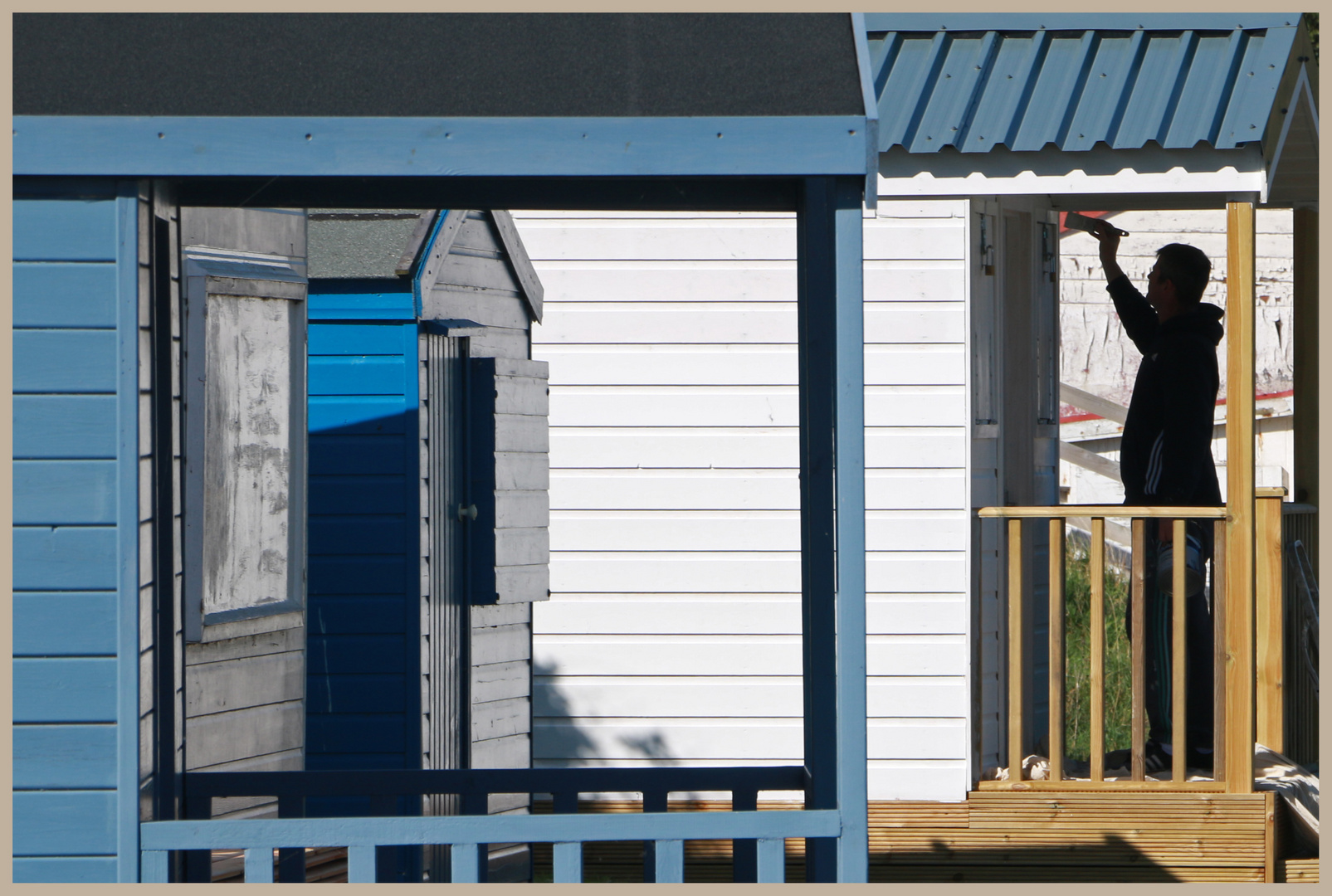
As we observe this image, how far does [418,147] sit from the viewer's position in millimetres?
3168

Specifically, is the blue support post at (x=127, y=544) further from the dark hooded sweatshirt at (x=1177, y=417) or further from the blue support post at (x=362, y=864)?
the dark hooded sweatshirt at (x=1177, y=417)

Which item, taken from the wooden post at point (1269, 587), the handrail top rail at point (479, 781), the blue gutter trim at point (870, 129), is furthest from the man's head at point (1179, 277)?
the blue gutter trim at point (870, 129)

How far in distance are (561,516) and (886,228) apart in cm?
171

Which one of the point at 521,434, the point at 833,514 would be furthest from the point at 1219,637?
the point at 521,434

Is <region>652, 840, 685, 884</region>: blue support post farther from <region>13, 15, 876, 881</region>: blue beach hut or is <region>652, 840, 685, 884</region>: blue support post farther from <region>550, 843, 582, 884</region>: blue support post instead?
<region>550, 843, 582, 884</region>: blue support post

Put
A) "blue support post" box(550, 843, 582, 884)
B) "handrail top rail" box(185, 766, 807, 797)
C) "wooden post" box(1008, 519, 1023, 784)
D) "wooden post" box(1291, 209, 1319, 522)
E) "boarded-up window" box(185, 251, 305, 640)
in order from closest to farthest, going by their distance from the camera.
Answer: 1. "blue support post" box(550, 843, 582, 884)
2. "handrail top rail" box(185, 766, 807, 797)
3. "boarded-up window" box(185, 251, 305, 640)
4. "wooden post" box(1008, 519, 1023, 784)
5. "wooden post" box(1291, 209, 1319, 522)

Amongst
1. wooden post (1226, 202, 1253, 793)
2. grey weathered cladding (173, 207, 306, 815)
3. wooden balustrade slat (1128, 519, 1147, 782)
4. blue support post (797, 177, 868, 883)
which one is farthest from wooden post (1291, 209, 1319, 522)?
grey weathered cladding (173, 207, 306, 815)

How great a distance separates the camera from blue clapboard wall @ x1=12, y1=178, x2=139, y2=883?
325 centimetres

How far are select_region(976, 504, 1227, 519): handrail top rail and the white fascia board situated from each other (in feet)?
3.61

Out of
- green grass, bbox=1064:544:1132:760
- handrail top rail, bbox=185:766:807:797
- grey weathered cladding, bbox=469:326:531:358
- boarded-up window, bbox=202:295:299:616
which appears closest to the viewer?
handrail top rail, bbox=185:766:807:797

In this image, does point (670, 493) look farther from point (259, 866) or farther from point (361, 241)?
point (259, 866)

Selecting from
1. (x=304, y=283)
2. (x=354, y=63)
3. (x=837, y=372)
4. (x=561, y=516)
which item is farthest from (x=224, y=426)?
(x=837, y=372)

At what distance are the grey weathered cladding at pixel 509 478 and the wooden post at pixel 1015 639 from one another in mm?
1824

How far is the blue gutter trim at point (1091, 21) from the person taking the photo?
18.5 feet
